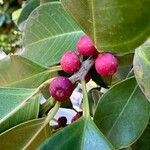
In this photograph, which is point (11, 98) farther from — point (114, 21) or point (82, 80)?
point (114, 21)

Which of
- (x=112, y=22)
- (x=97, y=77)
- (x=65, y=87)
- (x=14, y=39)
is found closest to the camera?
(x=112, y=22)

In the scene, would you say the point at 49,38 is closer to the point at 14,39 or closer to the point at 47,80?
the point at 47,80

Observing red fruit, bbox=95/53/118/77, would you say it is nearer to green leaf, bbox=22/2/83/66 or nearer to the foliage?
the foliage

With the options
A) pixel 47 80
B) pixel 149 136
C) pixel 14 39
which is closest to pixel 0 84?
pixel 47 80

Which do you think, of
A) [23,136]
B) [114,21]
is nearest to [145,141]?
[23,136]

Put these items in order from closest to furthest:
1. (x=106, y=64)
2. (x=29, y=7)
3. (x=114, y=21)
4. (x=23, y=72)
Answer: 1. (x=114, y=21)
2. (x=106, y=64)
3. (x=23, y=72)
4. (x=29, y=7)

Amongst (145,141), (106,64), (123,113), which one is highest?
(106,64)

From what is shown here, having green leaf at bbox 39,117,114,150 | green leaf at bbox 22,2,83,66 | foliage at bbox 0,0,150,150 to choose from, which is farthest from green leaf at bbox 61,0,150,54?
green leaf at bbox 22,2,83,66
